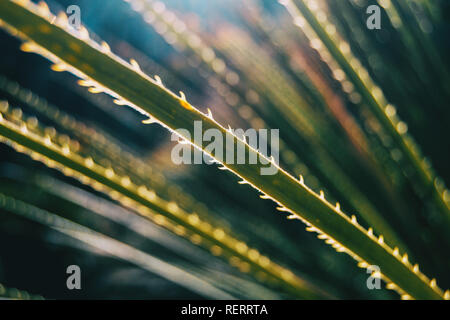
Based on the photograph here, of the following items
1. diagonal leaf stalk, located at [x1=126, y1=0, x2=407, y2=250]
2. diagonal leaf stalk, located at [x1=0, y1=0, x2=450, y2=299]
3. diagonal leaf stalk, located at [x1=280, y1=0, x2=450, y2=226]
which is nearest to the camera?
diagonal leaf stalk, located at [x1=0, y1=0, x2=450, y2=299]

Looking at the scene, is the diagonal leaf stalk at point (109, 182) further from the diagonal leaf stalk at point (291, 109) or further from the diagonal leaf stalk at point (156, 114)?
the diagonal leaf stalk at point (291, 109)

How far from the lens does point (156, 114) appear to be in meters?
0.21

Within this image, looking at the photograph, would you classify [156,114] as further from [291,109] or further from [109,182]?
[291,109]

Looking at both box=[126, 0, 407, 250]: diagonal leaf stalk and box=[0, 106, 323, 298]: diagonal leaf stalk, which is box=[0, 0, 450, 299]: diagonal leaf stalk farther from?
box=[126, 0, 407, 250]: diagonal leaf stalk

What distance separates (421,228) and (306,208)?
397 mm

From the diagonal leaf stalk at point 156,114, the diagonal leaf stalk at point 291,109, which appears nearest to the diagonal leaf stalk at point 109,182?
the diagonal leaf stalk at point 156,114

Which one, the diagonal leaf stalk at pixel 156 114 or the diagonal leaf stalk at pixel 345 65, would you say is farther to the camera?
the diagonal leaf stalk at pixel 345 65

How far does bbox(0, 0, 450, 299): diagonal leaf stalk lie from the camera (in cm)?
19

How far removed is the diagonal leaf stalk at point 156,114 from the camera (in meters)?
0.19

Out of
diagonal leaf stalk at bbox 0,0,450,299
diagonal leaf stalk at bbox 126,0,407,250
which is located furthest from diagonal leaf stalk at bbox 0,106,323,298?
diagonal leaf stalk at bbox 126,0,407,250

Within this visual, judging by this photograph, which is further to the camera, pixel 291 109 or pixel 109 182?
pixel 291 109


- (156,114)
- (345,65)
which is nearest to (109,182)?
(156,114)

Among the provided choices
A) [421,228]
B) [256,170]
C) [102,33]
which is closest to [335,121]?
[421,228]

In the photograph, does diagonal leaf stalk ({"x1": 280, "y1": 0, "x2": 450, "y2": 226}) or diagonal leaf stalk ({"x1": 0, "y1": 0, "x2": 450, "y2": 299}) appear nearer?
→ diagonal leaf stalk ({"x1": 0, "y1": 0, "x2": 450, "y2": 299})
